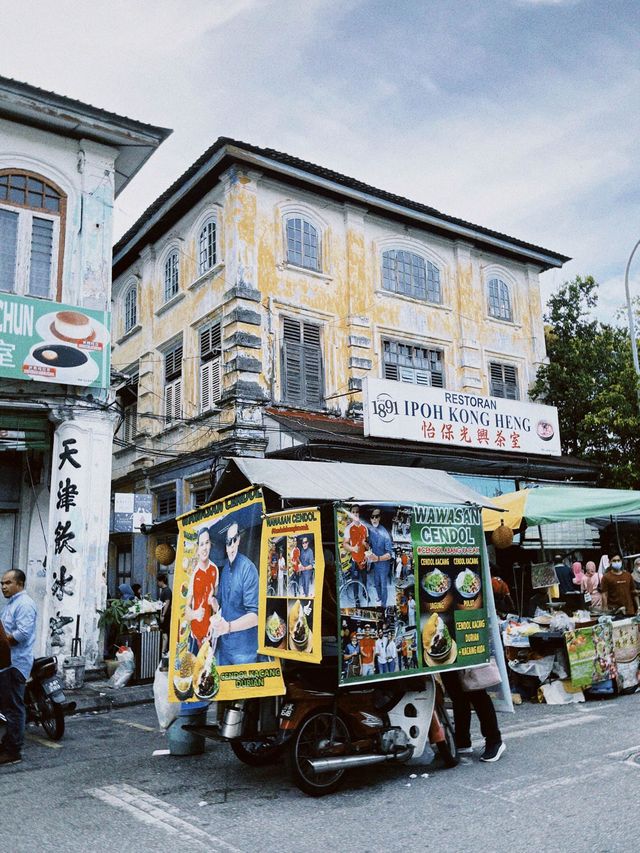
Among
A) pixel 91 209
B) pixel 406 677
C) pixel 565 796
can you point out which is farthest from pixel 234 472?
pixel 91 209

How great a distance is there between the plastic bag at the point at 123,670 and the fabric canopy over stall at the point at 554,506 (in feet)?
18.7

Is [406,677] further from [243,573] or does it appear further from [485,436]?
[485,436]

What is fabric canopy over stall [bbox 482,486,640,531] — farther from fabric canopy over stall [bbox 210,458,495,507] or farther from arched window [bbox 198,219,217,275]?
arched window [bbox 198,219,217,275]

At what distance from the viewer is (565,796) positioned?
524 centimetres

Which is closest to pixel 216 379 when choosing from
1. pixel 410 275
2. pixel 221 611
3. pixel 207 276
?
pixel 207 276

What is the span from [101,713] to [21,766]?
3.34m

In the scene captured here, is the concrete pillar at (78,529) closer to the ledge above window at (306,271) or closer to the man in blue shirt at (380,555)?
the ledge above window at (306,271)

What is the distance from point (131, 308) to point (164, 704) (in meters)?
15.1

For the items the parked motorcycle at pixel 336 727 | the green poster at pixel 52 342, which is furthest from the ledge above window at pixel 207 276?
the parked motorcycle at pixel 336 727

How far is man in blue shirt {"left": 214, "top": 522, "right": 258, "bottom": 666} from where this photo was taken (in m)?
5.75

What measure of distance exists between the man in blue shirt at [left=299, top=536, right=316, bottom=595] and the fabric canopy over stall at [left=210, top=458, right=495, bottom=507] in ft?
1.23

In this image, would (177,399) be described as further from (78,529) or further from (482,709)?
(482,709)

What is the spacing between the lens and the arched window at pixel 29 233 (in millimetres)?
12211

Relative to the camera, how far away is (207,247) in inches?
672
